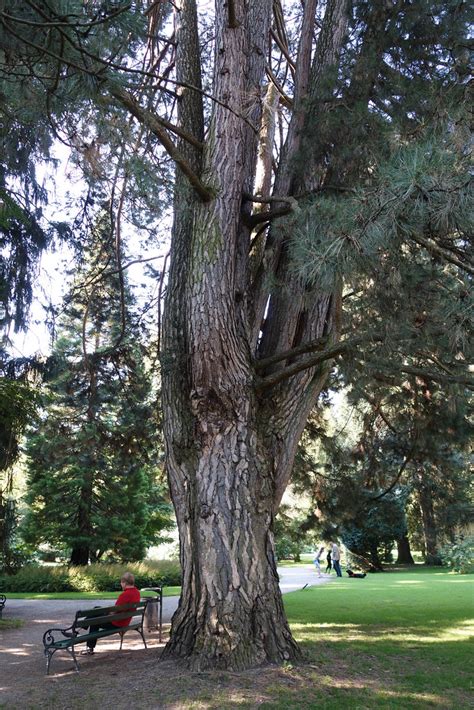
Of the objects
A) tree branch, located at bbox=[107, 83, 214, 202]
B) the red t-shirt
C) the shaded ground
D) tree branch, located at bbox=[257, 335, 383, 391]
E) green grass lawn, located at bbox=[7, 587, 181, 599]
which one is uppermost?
tree branch, located at bbox=[107, 83, 214, 202]

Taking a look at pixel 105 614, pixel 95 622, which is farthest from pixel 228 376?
pixel 105 614

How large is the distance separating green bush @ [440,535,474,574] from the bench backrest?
1489 cm

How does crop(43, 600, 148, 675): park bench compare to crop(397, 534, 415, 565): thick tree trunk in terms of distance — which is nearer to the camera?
crop(43, 600, 148, 675): park bench

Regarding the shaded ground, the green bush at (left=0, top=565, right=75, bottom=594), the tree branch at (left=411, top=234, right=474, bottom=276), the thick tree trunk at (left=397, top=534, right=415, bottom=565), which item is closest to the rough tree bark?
the shaded ground

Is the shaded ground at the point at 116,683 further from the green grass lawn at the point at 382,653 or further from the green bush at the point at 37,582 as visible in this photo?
the green bush at the point at 37,582

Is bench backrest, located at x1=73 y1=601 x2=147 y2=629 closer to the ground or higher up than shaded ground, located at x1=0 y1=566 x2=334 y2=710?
higher up

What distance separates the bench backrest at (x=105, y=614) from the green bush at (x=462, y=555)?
14890 millimetres

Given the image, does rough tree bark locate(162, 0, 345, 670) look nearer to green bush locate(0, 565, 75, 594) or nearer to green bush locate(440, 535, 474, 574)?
green bush locate(0, 565, 75, 594)

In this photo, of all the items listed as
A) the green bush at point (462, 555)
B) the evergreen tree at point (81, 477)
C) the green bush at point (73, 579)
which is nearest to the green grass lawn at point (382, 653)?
the green bush at point (73, 579)

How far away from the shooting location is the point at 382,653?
6.55 meters

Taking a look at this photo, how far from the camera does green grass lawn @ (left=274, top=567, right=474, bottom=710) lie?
188 inches

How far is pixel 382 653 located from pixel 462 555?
1536 centimetres

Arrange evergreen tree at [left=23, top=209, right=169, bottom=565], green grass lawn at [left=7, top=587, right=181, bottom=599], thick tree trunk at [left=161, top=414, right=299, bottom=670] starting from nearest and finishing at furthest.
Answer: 1. thick tree trunk at [left=161, top=414, right=299, bottom=670]
2. green grass lawn at [left=7, top=587, right=181, bottom=599]
3. evergreen tree at [left=23, top=209, right=169, bottom=565]

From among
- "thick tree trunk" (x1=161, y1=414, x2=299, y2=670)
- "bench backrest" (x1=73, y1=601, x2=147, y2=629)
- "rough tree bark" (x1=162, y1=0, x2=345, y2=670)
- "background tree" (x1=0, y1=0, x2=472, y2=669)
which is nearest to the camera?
"background tree" (x1=0, y1=0, x2=472, y2=669)
